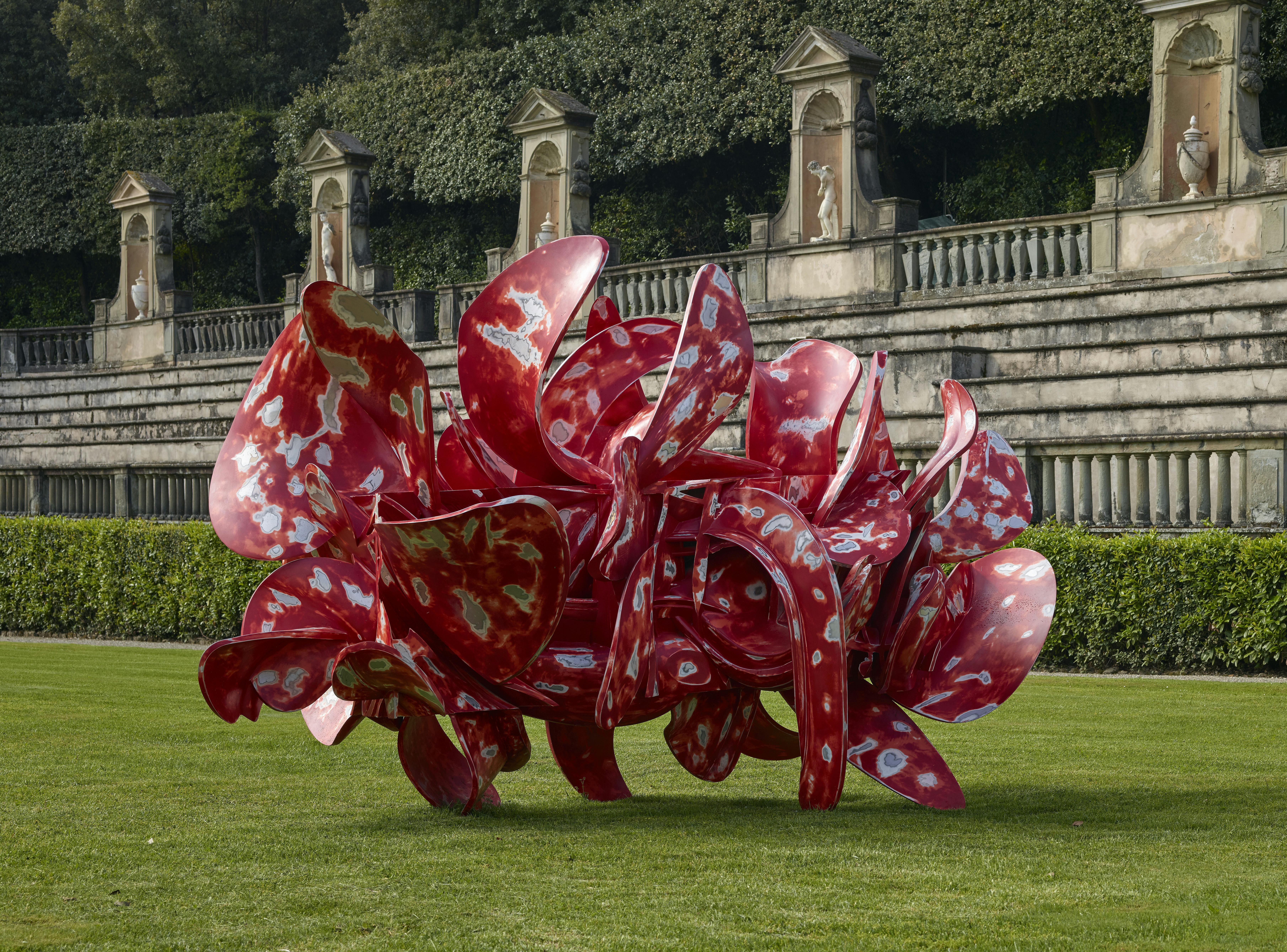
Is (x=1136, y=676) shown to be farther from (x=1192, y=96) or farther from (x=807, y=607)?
(x=1192, y=96)

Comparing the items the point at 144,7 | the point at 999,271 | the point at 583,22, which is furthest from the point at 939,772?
the point at 144,7

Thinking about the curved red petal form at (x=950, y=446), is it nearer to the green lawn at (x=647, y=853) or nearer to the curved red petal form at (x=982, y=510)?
the curved red petal form at (x=982, y=510)

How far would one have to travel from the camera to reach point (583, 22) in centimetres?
3000

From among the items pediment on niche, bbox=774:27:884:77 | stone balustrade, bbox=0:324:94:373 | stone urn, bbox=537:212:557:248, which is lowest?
stone balustrade, bbox=0:324:94:373

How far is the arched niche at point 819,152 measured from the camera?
20.3m

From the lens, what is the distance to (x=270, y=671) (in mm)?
5957

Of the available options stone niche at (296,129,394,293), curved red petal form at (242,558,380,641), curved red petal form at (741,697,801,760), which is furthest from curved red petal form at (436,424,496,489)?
stone niche at (296,129,394,293)

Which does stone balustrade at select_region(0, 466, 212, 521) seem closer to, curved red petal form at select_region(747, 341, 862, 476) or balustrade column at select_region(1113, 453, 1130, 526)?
balustrade column at select_region(1113, 453, 1130, 526)

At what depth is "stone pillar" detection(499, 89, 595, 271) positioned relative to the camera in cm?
2358

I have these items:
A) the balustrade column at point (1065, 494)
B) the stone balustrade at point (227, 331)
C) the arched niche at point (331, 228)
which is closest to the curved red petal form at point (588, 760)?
the balustrade column at point (1065, 494)

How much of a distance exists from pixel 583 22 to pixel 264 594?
25482 mm

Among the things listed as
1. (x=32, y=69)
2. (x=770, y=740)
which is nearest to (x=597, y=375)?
(x=770, y=740)

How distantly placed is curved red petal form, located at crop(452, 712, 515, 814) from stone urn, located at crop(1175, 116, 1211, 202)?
42.4 ft

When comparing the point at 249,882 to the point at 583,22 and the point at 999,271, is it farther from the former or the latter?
the point at 583,22
